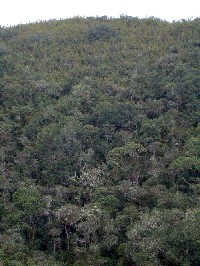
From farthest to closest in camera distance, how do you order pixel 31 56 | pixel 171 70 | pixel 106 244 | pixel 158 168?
pixel 31 56, pixel 171 70, pixel 158 168, pixel 106 244

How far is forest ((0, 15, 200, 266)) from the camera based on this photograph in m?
24.8

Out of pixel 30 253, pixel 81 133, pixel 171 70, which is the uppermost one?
pixel 171 70

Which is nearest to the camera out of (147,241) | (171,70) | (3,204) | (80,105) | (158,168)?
(147,241)

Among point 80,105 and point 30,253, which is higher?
point 80,105

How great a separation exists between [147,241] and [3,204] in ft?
28.6

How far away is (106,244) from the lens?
25.4 meters

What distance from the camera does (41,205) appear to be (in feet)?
88.4

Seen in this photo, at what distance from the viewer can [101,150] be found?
32.2m

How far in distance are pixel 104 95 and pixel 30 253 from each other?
51.2ft

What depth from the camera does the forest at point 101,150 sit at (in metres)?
24.8

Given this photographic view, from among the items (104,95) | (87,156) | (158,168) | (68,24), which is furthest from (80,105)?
(68,24)

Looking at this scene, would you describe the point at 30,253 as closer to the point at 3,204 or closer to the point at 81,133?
the point at 3,204

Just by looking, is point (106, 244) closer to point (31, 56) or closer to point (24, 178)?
point (24, 178)

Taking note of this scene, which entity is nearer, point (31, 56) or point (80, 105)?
point (80, 105)
